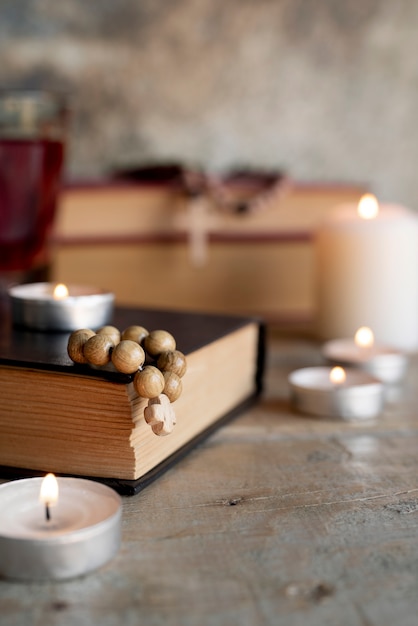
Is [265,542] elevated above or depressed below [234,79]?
below

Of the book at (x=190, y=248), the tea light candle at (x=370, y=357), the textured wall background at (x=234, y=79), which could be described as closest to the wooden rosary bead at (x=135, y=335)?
the tea light candle at (x=370, y=357)

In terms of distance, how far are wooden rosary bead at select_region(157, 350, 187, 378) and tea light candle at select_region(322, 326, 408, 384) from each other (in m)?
0.33

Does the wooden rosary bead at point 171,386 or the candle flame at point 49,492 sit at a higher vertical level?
the wooden rosary bead at point 171,386

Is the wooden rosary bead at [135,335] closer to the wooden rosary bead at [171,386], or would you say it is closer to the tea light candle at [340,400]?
the wooden rosary bead at [171,386]

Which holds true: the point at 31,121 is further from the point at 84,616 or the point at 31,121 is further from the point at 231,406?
the point at 84,616

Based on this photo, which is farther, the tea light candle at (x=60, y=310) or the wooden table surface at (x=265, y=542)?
the tea light candle at (x=60, y=310)

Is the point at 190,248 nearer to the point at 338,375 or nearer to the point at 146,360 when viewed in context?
the point at 338,375

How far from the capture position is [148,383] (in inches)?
22.2

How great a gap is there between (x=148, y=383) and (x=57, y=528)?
0.11 meters

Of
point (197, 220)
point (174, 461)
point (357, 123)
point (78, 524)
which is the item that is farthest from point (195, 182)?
point (78, 524)

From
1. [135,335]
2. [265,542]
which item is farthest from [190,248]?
[265,542]

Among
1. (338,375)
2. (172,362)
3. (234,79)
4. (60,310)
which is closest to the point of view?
(172,362)

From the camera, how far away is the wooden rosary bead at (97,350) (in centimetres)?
59

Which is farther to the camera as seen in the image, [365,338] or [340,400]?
[365,338]
